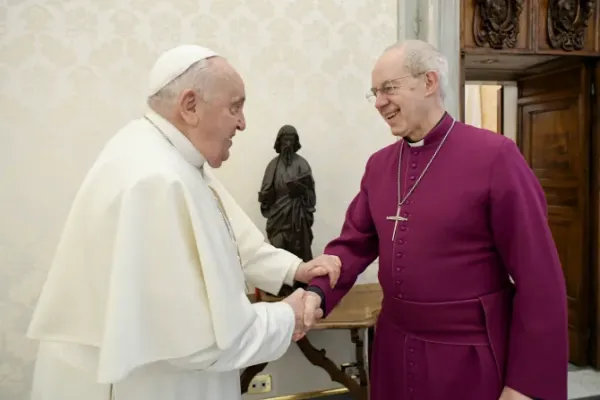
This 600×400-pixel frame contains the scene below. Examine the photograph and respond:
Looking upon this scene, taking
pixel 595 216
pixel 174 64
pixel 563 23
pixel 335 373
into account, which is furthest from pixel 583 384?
pixel 174 64

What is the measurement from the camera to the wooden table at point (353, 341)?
2518mm

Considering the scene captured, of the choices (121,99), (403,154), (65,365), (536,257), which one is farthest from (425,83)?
(121,99)

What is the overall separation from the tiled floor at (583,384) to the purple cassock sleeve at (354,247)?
5.03ft

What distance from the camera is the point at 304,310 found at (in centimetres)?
173

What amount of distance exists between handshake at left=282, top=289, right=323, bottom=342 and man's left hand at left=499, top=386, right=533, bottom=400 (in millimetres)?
594

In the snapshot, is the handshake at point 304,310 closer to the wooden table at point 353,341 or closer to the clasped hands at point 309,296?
the clasped hands at point 309,296

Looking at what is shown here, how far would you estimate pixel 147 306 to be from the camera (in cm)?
137

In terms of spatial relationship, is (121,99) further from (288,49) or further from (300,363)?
(300,363)

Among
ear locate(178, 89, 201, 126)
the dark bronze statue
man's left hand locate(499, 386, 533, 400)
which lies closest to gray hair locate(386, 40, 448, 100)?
ear locate(178, 89, 201, 126)

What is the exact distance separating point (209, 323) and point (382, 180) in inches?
32.6

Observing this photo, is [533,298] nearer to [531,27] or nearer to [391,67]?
[391,67]

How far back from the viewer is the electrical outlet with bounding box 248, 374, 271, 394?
3.11 m

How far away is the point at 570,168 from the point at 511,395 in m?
2.98

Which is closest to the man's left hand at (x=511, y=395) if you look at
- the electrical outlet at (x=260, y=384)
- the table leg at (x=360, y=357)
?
the table leg at (x=360, y=357)
